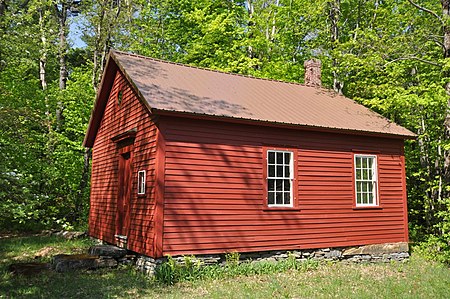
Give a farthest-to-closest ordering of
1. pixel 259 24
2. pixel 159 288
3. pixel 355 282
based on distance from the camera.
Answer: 1. pixel 259 24
2. pixel 355 282
3. pixel 159 288

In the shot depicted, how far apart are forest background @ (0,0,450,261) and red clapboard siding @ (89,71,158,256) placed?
153 centimetres

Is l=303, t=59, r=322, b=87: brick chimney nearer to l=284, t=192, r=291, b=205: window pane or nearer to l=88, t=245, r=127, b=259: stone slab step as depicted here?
l=284, t=192, r=291, b=205: window pane

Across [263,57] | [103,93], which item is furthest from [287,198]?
[263,57]

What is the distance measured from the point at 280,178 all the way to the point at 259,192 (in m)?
0.77

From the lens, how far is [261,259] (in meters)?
11.0

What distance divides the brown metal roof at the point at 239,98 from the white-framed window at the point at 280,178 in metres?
0.99

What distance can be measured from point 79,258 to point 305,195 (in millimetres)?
6244

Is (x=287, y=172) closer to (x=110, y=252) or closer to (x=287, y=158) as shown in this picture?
(x=287, y=158)

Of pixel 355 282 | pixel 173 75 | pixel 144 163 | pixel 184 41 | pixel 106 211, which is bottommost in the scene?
pixel 355 282

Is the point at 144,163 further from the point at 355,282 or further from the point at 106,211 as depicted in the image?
the point at 355,282

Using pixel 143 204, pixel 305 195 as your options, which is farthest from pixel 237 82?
pixel 143 204

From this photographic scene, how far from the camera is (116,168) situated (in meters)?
13.4

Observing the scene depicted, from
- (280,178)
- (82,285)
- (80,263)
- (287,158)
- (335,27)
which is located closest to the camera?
(82,285)

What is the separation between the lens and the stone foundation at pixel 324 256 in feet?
33.1
